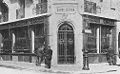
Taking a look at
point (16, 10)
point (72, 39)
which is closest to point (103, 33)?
point (72, 39)

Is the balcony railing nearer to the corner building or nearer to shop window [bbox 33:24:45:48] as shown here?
the corner building

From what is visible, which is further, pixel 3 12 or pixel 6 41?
pixel 3 12

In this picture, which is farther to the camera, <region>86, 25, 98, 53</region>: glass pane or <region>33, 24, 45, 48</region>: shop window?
<region>33, 24, 45, 48</region>: shop window

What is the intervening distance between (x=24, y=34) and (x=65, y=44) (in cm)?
596

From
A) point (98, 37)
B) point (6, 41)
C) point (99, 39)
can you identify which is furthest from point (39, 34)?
point (6, 41)

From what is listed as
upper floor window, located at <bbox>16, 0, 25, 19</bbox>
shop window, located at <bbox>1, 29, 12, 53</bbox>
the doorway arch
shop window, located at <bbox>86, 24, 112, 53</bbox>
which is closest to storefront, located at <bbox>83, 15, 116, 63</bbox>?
shop window, located at <bbox>86, 24, 112, 53</bbox>

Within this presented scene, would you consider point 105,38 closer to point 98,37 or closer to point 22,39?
point 98,37

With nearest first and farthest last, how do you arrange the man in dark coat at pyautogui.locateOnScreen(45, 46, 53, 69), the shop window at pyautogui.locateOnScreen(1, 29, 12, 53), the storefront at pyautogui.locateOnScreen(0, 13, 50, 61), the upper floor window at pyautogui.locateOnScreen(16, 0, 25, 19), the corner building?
the man in dark coat at pyautogui.locateOnScreen(45, 46, 53, 69), the corner building, the storefront at pyautogui.locateOnScreen(0, 13, 50, 61), the upper floor window at pyautogui.locateOnScreen(16, 0, 25, 19), the shop window at pyautogui.locateOnScreen(1, 29, 12, 53)

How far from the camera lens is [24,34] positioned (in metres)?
22.5

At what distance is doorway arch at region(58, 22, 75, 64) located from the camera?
17797 mm

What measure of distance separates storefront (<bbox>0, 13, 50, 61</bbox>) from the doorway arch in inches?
53.0

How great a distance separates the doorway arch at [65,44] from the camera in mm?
17797

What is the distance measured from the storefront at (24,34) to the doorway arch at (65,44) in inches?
53.0

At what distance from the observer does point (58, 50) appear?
17859 mm
